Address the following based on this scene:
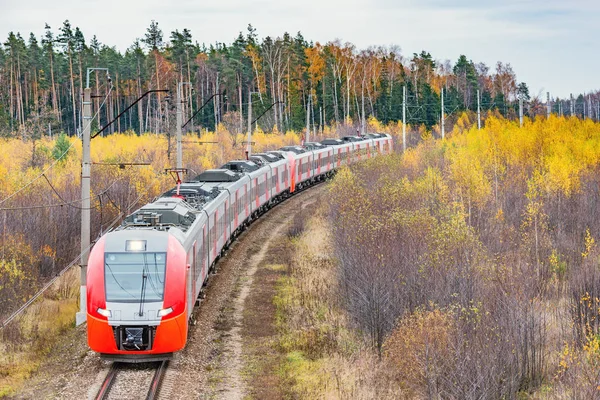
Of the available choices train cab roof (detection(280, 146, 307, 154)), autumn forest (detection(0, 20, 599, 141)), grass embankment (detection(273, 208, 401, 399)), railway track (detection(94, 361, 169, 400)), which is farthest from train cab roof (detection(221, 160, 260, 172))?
autumn forest (detection(0, 20, 599, 141))

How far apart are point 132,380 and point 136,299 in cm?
163

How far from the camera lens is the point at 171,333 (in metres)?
15.8

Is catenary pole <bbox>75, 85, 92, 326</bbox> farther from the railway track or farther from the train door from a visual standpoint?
the railway track

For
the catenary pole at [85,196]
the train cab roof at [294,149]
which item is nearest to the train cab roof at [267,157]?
the train cab roof at [294,149]

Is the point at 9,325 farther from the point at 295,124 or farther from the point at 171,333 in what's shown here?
the point at 295,124

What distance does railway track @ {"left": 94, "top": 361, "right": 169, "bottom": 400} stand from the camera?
15.0m

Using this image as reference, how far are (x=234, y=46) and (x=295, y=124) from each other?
1293 centimetres

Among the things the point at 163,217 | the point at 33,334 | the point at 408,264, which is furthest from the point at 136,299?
the point at 408,264

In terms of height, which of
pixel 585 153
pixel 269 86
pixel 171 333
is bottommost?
pixel 171 333

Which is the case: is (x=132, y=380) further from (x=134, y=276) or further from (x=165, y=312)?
(x=134, y=276)

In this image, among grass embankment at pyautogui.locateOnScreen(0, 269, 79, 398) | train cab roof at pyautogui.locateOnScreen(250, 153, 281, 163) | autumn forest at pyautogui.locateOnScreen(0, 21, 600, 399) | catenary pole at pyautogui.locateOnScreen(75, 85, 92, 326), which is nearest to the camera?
autumn forest at pyautogui.locateOnScreen(0, 21, 600, 399)

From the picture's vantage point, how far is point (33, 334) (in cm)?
1894

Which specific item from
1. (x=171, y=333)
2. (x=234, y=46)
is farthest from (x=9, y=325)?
(x=234, y=46)

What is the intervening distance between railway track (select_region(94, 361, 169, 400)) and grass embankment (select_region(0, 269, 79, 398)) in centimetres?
199
